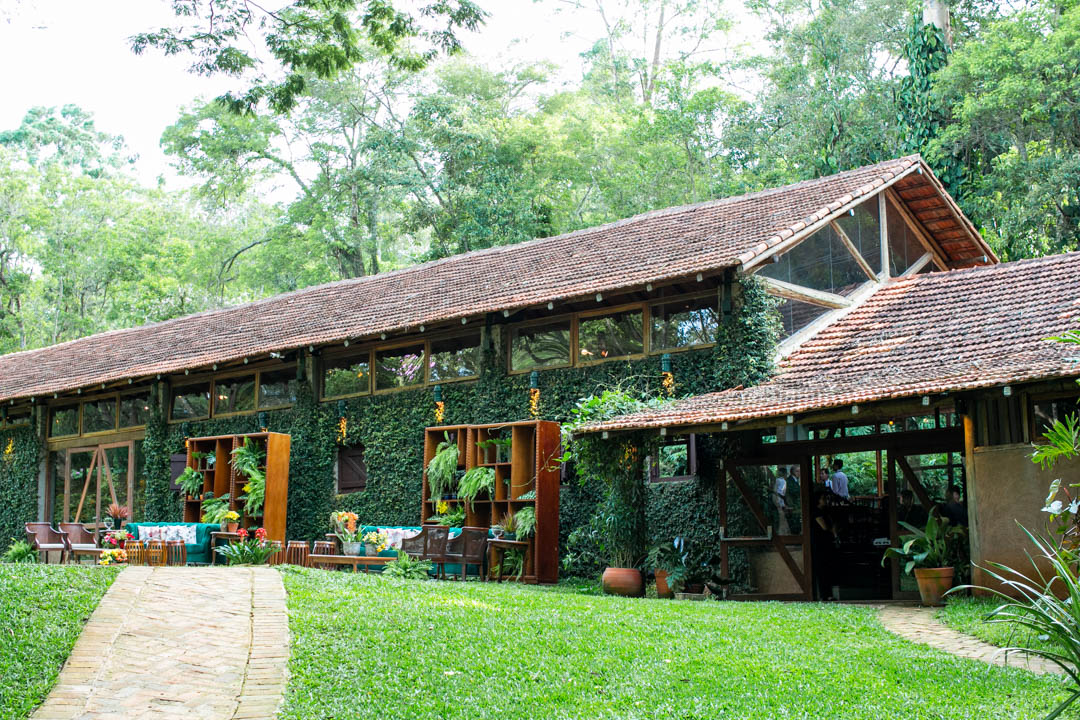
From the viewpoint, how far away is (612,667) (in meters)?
7.47

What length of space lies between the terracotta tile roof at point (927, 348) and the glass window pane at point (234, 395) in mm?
9537

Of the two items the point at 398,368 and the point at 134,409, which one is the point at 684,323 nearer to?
the point at 398,368

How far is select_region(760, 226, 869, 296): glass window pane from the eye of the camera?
51.0ft

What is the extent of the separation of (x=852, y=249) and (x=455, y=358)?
A: 6.68 metres

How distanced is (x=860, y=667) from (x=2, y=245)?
121 ft

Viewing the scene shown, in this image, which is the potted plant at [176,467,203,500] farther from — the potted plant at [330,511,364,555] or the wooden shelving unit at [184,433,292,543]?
the potted plant at [330,511,364,555]

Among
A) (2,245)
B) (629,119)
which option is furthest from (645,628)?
(2,245)

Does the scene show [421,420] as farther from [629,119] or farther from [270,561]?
[629,119]

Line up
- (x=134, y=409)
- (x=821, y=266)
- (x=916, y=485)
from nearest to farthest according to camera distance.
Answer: (x=916, y=485)
(x=821, y=266)
(x=134, y=409)

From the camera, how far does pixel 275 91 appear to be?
428 inches

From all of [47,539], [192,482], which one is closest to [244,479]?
[192,482]

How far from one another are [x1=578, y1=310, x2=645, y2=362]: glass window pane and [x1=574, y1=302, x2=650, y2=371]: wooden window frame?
0.07 ft

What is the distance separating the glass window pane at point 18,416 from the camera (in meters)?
23.7

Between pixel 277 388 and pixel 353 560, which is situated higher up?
pixel 277 388
